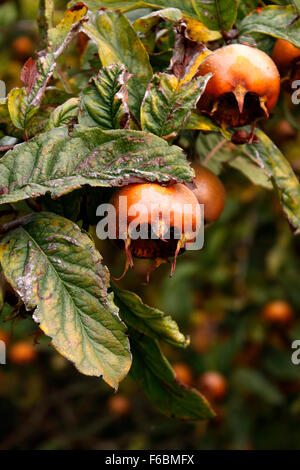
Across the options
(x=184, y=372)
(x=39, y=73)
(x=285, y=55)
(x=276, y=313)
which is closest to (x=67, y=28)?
(x=39, y=73)

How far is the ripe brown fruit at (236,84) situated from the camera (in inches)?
39.6

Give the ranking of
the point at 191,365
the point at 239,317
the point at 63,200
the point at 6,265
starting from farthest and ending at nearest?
the point at 191,365
the point at 239,317
the point at 63,200
the point at 6,265

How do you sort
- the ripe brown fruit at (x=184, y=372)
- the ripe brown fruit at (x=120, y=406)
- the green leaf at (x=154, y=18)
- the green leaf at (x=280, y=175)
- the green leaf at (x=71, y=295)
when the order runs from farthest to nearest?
the ripe brown fruit at (x=120, y=406), the ripe brown fruit at (x=184, y=372), the green leaf at (x=280, y=175), the green leaf at (x=154, y=18), the green leaf at (x=71, y=295)

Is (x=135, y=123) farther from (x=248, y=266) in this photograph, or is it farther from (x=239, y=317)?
(x=248, y=266)

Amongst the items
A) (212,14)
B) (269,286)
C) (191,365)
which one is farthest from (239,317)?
(212,14)

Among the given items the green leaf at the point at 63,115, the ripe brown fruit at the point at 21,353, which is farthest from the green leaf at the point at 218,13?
the ripe brown fruit at the point at 21,353

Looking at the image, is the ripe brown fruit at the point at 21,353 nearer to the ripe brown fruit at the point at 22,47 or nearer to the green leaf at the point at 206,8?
the ripe brown fruit at the point at 22,47

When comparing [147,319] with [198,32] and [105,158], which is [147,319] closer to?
[105,158]

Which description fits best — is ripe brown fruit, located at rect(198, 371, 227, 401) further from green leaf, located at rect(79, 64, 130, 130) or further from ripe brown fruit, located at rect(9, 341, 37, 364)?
green leaf, located at rect(79, 64, 130, 130)

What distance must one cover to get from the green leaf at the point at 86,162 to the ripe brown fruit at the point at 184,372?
8.01ft

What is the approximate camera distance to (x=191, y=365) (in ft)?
10.8

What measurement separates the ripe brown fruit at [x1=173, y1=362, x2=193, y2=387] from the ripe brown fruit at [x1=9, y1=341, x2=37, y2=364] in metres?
0.96

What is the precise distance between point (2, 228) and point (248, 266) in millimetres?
2561

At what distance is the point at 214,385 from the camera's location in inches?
120
